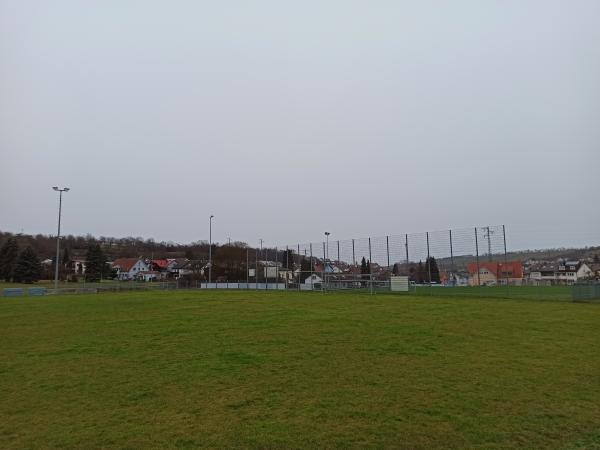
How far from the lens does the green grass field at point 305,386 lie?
402 centimetres

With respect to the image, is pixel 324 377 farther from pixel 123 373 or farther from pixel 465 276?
pixel 465 276

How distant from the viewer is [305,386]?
17.9 feet

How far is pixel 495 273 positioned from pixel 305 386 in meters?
17.6

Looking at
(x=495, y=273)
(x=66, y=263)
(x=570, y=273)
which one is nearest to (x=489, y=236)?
(x=495, y=273)

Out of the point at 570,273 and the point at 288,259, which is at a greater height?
the point at 288,259

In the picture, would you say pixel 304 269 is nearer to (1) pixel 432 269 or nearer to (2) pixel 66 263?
(1) pixel 432 269

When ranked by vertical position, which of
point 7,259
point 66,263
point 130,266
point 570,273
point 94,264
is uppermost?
point 7,259

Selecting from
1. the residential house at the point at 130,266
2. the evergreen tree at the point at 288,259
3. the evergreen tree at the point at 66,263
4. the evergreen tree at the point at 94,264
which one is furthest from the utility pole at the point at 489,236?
the residential house at the point at 130,266

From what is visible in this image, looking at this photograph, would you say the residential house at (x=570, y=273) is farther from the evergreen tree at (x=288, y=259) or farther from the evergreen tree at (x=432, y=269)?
the evergreen tree at (x=288, y=259)

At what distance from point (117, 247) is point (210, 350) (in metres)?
109

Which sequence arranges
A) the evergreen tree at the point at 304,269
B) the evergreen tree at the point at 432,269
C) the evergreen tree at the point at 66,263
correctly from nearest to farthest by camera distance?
the evergreen tree at the point at 432,269
the evergreen tree at the point at 304,269
the evergreen tree at the point at 66,263

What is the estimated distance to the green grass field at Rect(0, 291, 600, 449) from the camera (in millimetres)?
4020

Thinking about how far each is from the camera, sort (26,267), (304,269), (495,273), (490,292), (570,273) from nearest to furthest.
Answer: (490,292) → (495,273) → (304,269) → (570,273) → (26,267)

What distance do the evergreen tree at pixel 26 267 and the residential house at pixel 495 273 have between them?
61.5 metres
